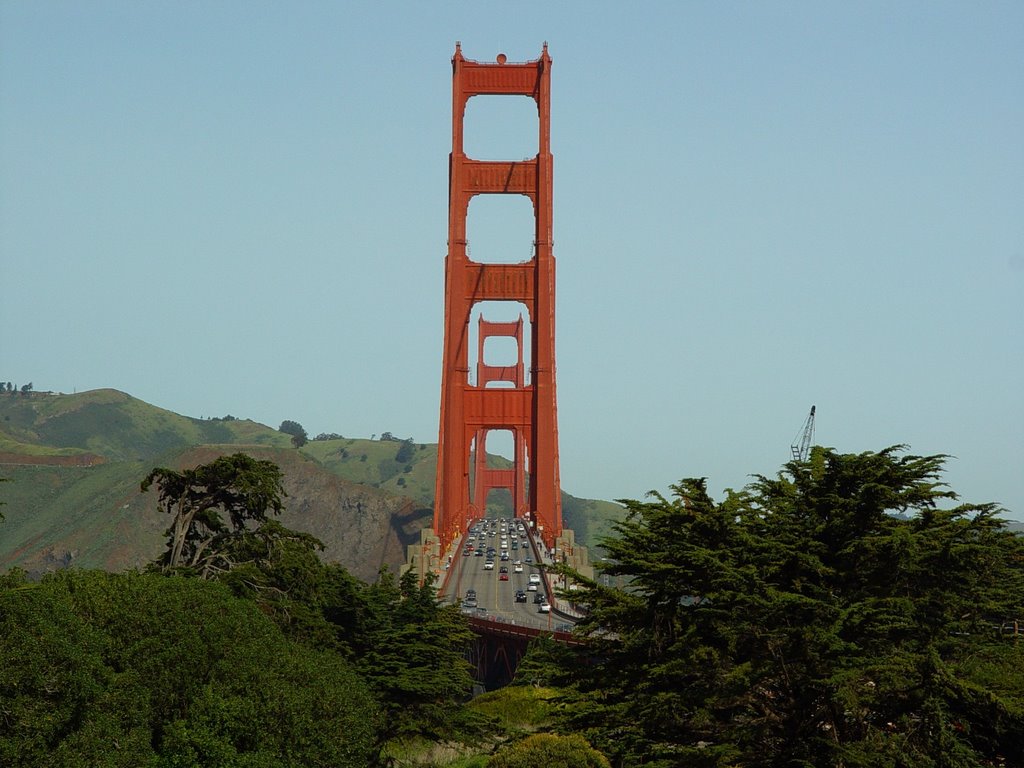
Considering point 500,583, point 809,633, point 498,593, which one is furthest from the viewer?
point 500,583

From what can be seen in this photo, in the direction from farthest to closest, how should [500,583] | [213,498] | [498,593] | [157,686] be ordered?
[500,583]
[498,593]
[213,498]
[157,686]

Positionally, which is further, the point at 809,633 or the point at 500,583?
the point at 500,583

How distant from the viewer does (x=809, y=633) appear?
69.9ft

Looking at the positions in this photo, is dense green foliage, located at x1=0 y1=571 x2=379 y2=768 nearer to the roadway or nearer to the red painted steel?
the roadway

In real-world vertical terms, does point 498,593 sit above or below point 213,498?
below

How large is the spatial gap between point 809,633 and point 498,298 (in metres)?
66.6

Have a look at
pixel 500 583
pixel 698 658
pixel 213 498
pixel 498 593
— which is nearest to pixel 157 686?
pixel 698 658

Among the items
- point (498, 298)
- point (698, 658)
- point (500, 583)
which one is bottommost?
point (698, 658)

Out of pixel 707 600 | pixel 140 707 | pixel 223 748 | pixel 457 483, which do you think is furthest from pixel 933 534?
pixel 457 483

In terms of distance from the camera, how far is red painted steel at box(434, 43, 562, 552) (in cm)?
8212

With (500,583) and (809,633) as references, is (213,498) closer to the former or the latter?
(809,633)

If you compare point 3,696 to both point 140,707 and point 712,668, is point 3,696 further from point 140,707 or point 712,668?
point 712,668

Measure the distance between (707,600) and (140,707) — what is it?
992 centimetres

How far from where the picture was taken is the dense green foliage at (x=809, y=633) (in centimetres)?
2031
